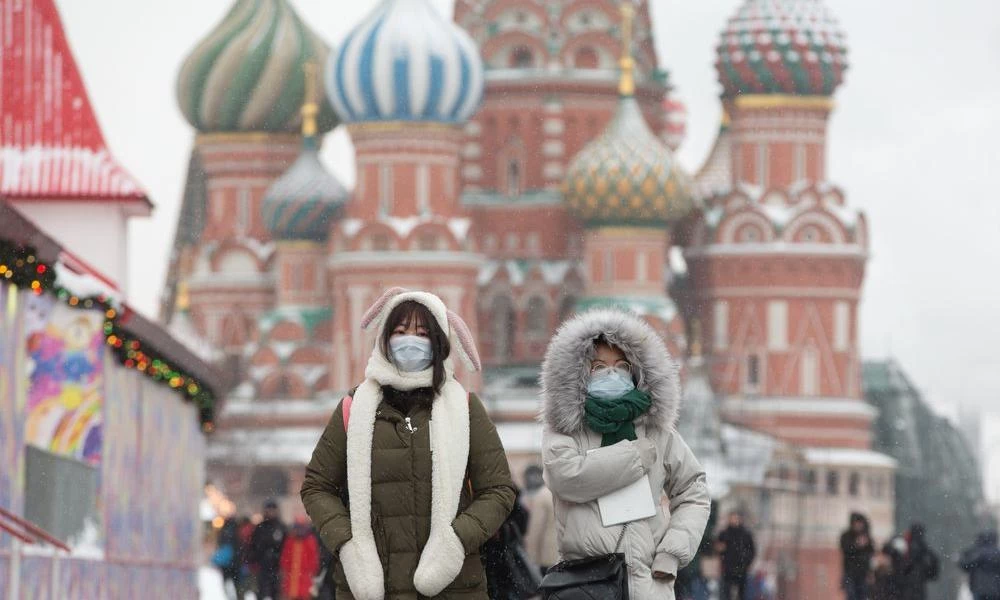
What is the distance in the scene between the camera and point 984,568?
750 inches

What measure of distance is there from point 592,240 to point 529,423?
131 inches

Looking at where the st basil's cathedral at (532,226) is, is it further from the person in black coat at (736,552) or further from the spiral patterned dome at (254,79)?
the person in black coat at (736,552)

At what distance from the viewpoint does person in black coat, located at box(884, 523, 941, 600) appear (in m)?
19.9

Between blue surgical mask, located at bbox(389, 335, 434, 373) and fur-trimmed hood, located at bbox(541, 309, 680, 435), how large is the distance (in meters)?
0.35

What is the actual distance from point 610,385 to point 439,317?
1.65ft

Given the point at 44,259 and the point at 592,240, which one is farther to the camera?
the point at 592,240

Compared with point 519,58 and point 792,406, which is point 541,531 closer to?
point 792,406

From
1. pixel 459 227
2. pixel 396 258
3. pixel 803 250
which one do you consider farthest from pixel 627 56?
pixel 396 258

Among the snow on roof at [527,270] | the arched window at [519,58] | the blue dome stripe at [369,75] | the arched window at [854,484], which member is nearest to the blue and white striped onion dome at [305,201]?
the blue dome stripe at [369,75]

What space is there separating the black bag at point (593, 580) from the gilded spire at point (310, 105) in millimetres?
53153

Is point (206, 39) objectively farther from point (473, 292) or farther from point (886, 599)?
point (886, 599)

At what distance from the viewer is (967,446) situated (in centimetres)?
7744

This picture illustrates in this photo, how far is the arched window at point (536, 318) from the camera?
Result: 63906 millimetres

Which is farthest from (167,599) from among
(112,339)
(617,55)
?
(617,55)
